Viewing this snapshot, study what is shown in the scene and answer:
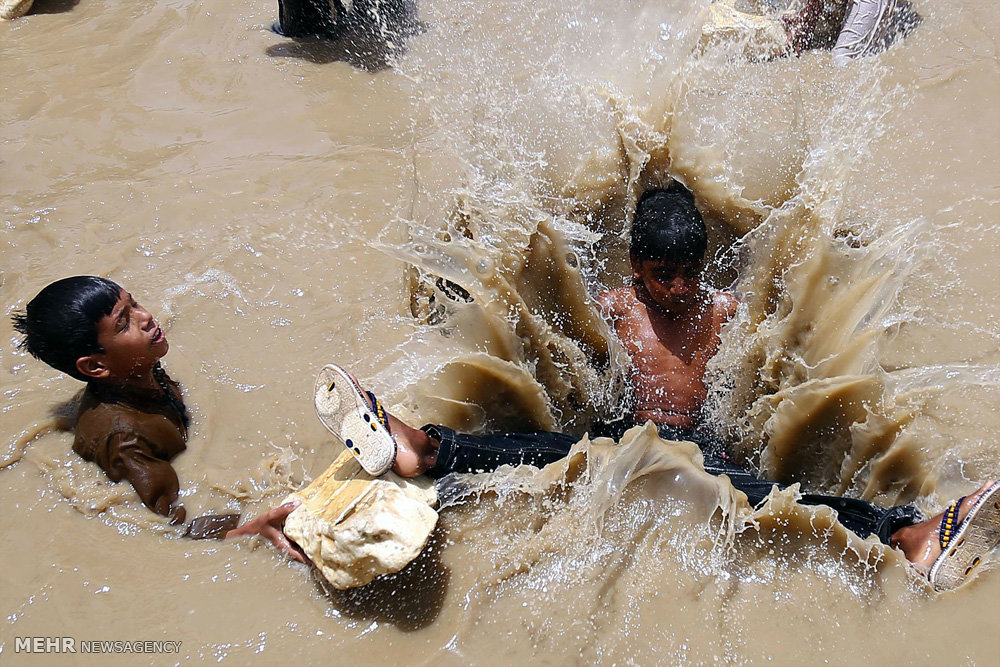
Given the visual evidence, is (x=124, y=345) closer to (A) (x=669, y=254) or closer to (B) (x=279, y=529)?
(B) (x=279, y=529)

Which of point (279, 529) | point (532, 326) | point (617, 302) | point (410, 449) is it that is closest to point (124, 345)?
point (279, 529)

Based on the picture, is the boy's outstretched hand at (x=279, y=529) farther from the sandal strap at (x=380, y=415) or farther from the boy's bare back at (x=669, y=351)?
the boy's bare back at (x=669, y=351)

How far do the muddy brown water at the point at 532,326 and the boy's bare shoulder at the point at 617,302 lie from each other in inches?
3.6

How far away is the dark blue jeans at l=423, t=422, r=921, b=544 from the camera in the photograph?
250 cm

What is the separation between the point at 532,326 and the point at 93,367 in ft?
5.78

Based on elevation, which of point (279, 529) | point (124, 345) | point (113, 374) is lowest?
point (279, 529)

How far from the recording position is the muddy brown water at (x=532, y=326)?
7.77 ft

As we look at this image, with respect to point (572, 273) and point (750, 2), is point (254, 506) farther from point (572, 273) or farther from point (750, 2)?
point (750, 2)

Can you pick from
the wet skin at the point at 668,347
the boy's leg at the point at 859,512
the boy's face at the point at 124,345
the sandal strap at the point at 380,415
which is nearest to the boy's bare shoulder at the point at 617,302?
the wet skin at the point at 668,347

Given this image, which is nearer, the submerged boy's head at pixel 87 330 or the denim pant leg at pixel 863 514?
the denim pant leg at pixel 863 514

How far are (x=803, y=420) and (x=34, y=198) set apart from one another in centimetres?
476

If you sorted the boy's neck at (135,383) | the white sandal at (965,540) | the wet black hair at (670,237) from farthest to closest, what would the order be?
the boy's neck at (135,383)
the wet black hair at (670,237)
the white sandal at (965,540)

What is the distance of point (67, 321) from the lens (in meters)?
2.77

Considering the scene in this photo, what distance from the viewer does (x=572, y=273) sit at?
3211 millimetres
